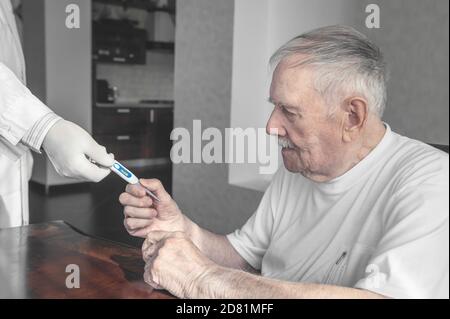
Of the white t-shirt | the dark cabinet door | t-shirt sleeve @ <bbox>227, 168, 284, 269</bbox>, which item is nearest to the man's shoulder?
the white t-shirt

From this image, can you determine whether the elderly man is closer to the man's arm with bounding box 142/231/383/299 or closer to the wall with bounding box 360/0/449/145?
the man's arm with bounding box 142/231/383/299

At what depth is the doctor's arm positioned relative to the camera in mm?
1332

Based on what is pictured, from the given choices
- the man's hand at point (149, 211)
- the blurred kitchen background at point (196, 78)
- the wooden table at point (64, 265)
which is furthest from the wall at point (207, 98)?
the wooden table at point (64, 265)

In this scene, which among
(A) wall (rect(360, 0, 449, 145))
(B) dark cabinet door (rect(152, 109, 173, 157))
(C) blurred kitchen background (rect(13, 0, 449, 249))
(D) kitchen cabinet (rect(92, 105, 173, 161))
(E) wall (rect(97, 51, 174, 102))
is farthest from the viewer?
(E) wall (rect(97, 51, 174, 102))

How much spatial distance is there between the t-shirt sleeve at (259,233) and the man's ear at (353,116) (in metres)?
0.35

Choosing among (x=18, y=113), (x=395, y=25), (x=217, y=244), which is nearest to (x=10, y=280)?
(x=18, y=113)

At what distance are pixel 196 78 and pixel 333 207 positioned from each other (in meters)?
2.49

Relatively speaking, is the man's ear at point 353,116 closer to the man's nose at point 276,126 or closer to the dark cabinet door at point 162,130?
the man's nose at point 276,126

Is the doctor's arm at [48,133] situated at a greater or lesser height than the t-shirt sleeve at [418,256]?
greater

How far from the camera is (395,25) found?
2639 millimetres

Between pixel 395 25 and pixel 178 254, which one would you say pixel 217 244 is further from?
pixel 395 25

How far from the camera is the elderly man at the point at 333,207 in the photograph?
96 centimetres

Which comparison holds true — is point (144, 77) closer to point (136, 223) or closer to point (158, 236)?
point (136, 223)

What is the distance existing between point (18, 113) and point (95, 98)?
5266 mm
